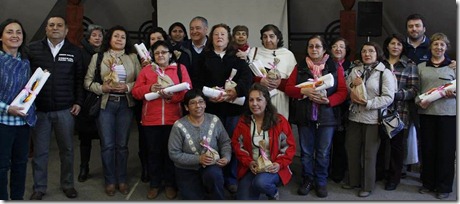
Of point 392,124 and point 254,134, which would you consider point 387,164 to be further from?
point 254,134

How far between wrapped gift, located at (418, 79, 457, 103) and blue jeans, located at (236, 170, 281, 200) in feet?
3.87

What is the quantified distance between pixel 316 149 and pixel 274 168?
58 cm

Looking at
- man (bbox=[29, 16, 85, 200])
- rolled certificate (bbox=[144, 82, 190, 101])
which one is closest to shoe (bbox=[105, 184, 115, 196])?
man (bbox=[29, 16, 85, 200])

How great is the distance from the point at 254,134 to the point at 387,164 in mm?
1389

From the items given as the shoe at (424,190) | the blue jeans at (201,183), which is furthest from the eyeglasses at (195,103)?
the shoe at (424,190)

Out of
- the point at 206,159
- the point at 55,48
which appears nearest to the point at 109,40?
the point at 55,48

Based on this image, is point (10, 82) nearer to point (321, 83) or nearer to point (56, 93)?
point (56, 93)

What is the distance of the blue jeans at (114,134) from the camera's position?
3434mm

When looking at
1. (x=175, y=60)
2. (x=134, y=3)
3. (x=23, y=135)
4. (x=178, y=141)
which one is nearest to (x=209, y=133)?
(x=178, y=141)

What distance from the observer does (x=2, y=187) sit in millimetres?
2992

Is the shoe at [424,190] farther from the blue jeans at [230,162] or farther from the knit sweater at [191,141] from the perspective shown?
the knit sweater at [191,141]

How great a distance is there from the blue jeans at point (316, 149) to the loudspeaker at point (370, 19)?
2.58m

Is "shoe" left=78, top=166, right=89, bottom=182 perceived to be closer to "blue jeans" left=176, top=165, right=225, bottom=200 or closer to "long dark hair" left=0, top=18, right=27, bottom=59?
"blue jeans" left=176, top=165, right=225, bottom=200

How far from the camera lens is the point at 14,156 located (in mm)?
3014
